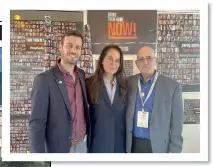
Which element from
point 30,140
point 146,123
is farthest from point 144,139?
point 30,140

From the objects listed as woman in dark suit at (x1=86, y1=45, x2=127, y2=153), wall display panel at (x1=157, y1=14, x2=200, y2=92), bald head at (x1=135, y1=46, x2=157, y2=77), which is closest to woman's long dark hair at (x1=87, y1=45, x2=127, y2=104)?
woman in dark suit at (x1=86, y1=45, x2=127, y2=153)

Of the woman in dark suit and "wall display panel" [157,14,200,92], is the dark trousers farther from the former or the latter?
"wall display panel" [157,14,200,92]

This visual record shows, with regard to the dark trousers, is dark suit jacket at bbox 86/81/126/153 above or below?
above

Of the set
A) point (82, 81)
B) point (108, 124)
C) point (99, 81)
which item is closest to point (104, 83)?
point (99, 81)

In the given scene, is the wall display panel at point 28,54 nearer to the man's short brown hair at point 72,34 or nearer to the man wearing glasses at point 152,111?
the man's short brown hair at point 72,34

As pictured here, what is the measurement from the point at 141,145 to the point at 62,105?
0.67 m

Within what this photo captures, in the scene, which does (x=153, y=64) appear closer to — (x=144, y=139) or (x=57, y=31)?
(x=144, y=139)

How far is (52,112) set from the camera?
2189 millimetres

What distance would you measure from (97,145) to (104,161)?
14cm

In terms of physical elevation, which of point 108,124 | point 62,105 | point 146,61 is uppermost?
point 146,61

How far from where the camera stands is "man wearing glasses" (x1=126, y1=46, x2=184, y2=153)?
2.21 metres

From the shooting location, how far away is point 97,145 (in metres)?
2.24

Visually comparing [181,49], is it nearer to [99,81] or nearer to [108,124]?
[99,81]

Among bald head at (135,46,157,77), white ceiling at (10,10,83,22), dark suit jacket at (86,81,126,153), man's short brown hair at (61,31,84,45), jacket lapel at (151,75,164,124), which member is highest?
white ceiling at (10,10,83,22)
